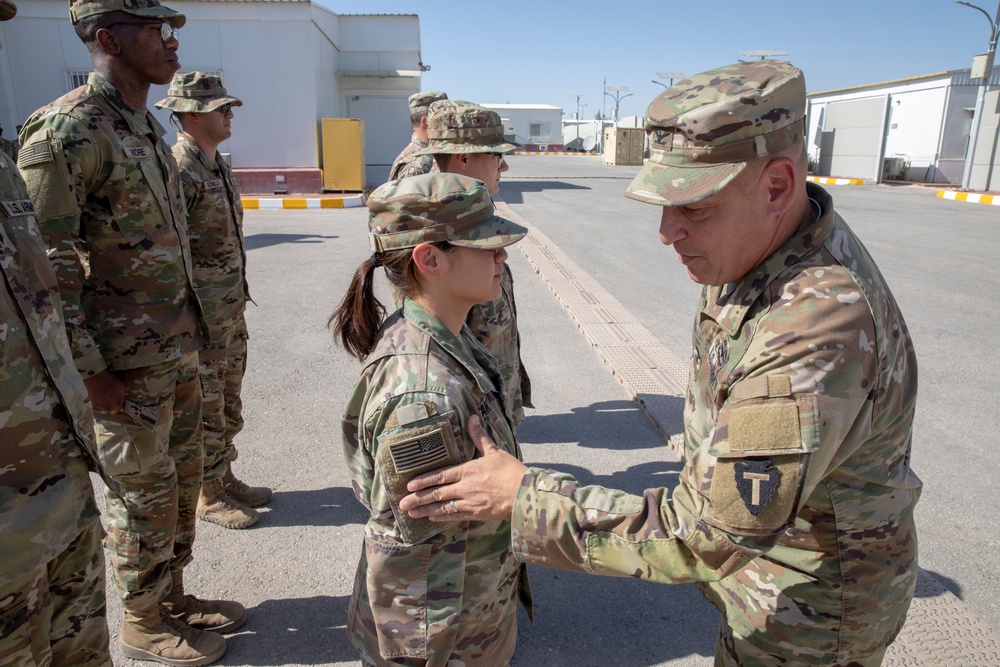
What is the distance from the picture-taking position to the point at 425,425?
1417 millimetres

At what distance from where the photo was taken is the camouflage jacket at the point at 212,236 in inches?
141

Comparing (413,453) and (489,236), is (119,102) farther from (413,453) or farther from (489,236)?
(413,453)

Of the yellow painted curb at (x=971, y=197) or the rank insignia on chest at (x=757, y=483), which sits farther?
the yellow painted curb at (x=971, y=197)

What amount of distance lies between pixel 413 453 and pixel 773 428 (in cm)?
72

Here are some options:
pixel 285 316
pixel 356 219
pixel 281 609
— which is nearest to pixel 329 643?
pixel 281 609

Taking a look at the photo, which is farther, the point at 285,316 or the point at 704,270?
the point at 285,316

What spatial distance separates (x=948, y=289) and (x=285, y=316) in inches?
293

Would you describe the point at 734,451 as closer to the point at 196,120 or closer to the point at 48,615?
the point at 48,615

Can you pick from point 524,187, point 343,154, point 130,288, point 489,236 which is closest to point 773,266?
point 489,236

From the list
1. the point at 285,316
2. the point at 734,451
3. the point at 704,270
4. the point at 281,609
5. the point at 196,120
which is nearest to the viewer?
the point at 734,451

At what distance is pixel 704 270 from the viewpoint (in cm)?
149

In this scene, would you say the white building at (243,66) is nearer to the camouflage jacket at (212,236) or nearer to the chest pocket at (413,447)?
the camouflage jacket at (212,236)

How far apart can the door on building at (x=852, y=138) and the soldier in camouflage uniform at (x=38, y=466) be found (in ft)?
89.3

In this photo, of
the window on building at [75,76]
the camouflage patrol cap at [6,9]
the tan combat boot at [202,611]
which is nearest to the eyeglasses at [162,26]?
the camouflage patrol cap at [6,9]
